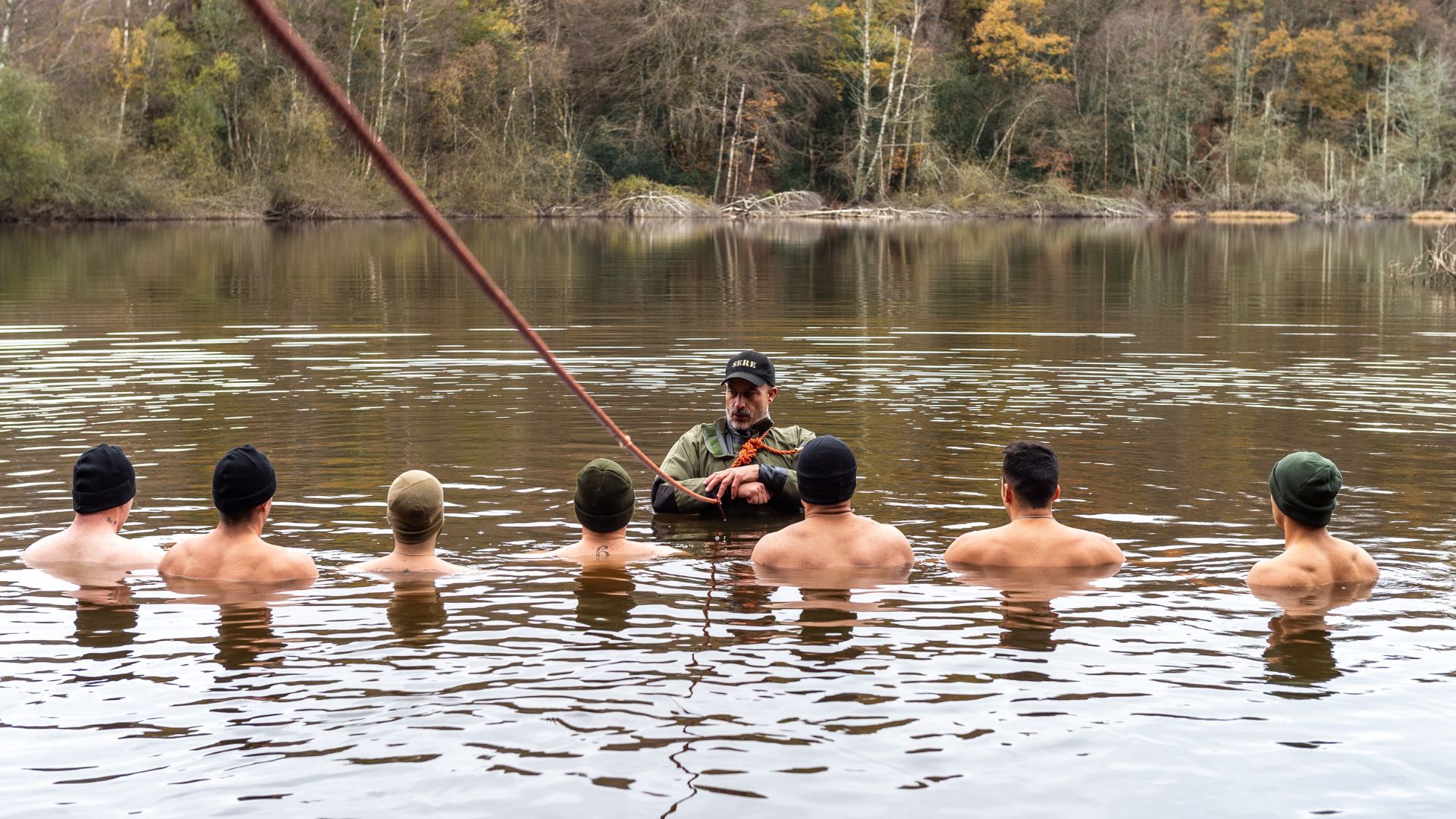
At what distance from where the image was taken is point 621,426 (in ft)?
43.3

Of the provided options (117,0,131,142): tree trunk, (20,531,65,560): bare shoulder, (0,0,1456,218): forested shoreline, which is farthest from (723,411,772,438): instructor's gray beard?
(117,0,131,142): tree trunk

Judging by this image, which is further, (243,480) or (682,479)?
(682,479)

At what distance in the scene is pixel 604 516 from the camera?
27.3 ft

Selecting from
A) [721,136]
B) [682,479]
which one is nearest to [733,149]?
[721,136]

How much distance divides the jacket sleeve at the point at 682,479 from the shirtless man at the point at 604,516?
4.19ft

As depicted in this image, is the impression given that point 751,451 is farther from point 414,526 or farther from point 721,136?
point 721,136

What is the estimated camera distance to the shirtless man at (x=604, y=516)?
8.10 metres

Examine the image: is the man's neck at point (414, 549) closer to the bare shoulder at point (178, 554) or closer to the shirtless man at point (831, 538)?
the bare shoulder at point (178, 554)

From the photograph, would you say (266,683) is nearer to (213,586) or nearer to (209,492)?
(213,586)

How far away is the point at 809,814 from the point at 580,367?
1267 centimetres

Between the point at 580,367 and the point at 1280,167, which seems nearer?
the point at 580,367

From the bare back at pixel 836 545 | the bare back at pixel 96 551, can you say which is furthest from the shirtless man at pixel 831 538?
the bare back at pixel 96 551

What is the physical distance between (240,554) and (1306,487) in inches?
204

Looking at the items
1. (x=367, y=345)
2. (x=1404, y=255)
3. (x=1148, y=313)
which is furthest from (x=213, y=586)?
(x=1404, y=255)
